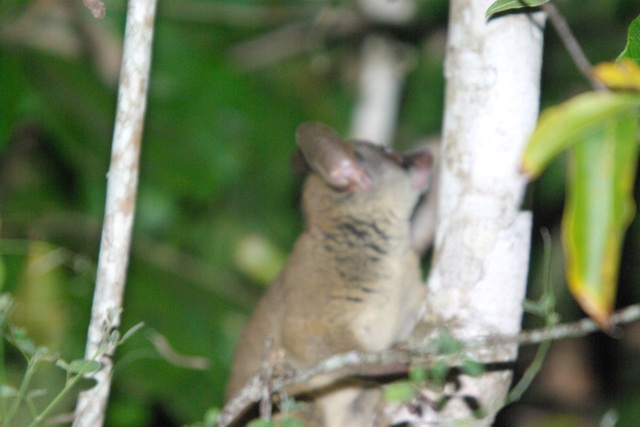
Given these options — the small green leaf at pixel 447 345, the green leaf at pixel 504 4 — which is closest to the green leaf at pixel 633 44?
the green leaf at pixel 504 4

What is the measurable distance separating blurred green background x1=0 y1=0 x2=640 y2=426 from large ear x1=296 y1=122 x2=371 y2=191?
57.3 inches

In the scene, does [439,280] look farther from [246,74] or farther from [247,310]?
[246,74]

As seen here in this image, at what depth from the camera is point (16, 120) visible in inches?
166

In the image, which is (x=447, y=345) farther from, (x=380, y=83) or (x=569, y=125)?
(x=380, y=83)

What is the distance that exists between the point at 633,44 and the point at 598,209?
2.53 ft

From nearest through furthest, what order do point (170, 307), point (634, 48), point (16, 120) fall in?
point (634, 48) → point (16, 120) → point (170, 307)

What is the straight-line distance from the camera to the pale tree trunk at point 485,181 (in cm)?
233

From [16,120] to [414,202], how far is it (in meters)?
2.40

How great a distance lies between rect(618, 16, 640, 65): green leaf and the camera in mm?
1686

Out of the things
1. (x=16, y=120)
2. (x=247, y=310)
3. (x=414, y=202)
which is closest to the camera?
(x=414, y=202)

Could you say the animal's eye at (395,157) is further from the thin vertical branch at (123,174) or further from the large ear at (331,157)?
the thin vertical branch at (123,174)

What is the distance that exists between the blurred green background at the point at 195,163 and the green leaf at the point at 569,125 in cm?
319

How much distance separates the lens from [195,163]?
4820mm

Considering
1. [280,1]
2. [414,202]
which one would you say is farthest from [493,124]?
[280,1]
